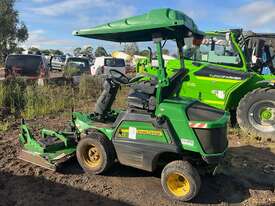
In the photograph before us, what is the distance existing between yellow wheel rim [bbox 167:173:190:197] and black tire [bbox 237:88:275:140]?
402 cm

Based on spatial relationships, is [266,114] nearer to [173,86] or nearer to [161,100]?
[173,86]

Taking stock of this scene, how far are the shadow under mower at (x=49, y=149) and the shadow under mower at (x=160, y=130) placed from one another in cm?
31

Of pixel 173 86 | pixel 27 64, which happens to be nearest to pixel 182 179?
pixel 173 86

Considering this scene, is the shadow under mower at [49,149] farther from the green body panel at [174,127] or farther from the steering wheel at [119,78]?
the steering wheel at [119,78]

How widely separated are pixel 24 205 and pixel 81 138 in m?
1.55

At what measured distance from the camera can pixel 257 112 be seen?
9094 millimetres

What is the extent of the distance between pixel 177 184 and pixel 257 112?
4.25m

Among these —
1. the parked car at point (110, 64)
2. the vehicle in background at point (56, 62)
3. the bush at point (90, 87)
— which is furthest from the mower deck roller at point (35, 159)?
the vehicle in background at point (56, 62)

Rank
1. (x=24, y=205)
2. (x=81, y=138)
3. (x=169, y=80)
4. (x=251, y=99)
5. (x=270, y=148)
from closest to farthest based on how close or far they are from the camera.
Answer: (x=24, y=205) < (x=169, y=80) < (x=81, y=138) < (x=270, y=148) < (x=251, y=99)

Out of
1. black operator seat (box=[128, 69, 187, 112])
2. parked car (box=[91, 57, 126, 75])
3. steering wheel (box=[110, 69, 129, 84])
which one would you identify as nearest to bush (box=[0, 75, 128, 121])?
steering wheel (box=[110, 69, 129, 84])

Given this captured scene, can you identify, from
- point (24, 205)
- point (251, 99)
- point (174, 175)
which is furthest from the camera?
point (251, 99)

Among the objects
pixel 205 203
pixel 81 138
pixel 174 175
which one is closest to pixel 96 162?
pixel 81 138

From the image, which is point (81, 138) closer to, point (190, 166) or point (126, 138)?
point (126, 138)

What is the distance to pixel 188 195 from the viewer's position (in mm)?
5348
